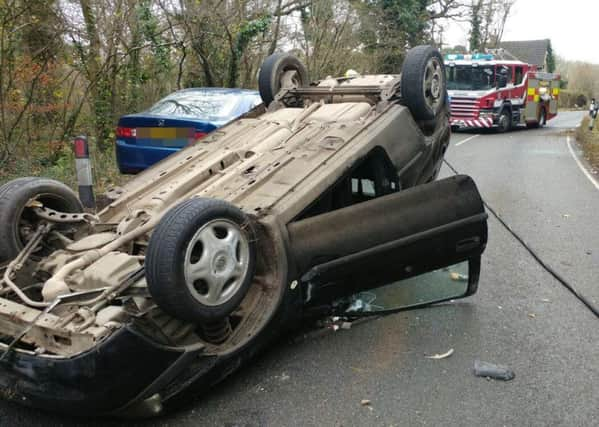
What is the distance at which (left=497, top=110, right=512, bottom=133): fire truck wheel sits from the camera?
68.0 feet

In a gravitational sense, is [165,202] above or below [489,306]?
above

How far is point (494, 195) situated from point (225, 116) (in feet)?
14.1

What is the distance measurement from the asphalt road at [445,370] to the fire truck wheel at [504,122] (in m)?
16.2

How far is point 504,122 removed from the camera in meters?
21.2

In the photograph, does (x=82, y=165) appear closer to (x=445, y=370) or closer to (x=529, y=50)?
(x=445, y=370)

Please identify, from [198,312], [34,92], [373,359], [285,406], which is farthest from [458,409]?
[34,92]

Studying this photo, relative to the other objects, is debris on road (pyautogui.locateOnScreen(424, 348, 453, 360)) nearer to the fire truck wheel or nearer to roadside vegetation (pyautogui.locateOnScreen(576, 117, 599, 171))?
roadside vegetation (pyautogui.locateOnScreen(576, 117, 599, 171))

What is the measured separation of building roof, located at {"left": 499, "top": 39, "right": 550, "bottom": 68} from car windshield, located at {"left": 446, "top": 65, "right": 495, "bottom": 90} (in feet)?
144

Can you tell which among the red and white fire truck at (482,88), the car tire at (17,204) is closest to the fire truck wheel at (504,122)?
the red and white fire truck at (482,88)

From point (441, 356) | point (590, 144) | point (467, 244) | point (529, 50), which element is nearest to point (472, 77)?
point (590, 144)

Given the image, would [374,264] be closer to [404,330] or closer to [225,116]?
[404,330]

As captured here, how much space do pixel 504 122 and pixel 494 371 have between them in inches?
761

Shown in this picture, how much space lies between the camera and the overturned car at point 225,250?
8.82 feet

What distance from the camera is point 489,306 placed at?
441cm
